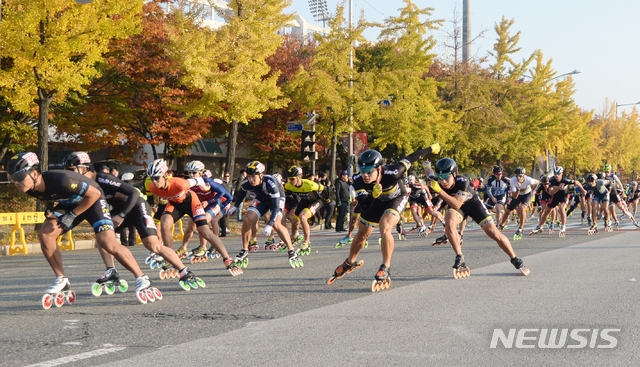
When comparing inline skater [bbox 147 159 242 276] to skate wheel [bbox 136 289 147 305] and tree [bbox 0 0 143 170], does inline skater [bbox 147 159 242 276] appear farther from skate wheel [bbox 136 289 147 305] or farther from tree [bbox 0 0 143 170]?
tree [bbox 0 0 143 170]

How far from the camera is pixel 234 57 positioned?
73.7 feet

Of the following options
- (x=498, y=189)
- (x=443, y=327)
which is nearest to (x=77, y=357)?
(x=443, y=327)

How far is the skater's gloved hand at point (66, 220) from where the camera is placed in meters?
7.02

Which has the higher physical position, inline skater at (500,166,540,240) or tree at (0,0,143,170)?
tree at (0,0,143,170)

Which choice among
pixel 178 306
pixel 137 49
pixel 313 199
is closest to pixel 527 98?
pixel 137 49

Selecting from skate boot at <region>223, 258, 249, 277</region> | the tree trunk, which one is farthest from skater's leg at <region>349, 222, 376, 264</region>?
the tree trunk

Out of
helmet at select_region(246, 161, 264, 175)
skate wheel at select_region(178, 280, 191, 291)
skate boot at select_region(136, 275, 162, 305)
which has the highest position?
helmet at select_region(246, 161, 264, 175)

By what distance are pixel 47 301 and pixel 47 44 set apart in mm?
11111

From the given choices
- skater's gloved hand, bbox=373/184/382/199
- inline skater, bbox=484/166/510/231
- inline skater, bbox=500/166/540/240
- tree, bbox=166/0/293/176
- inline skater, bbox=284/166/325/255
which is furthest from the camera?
tree, bbox=166/0/293/176

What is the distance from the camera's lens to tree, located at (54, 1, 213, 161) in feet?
75.6

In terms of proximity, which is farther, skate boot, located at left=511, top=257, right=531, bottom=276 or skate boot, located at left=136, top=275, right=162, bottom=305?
skate boot, located at left=511, top=257, right=531, bottom=276

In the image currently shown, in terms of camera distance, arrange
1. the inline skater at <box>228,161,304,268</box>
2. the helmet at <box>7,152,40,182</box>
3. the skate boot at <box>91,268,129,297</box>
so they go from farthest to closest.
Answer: the inline skater at <box>228,161,304,268</box> < the skate boot at <box>91,268,129,297</box> < the helmet at <box>7,152,40,182</box>

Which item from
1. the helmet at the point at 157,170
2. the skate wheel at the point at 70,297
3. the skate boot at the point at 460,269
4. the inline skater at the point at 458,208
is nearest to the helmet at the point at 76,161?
the helmet at the point at 157,170

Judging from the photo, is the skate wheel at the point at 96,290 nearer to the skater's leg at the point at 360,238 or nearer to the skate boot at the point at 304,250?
the skater's leg at the point at 360,238
